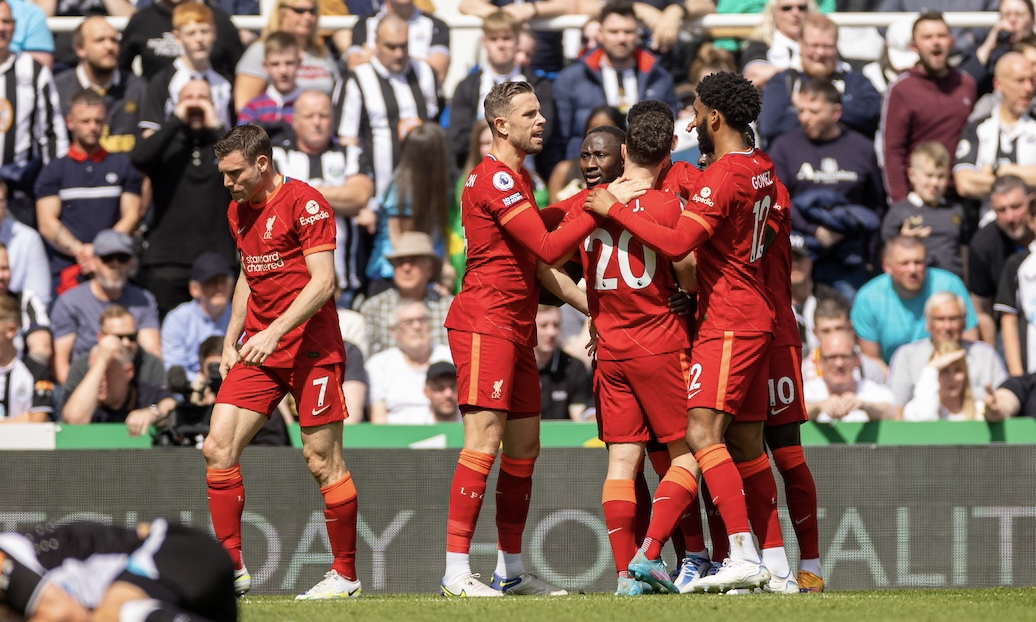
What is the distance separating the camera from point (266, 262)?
793 cm

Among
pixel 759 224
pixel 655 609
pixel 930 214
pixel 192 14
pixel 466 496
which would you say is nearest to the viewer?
pixel 655 609

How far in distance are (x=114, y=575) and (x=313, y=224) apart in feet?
10.6

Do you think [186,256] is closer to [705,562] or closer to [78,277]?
[78,277]

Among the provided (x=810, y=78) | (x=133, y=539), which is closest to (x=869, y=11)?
(x=810, y=78)

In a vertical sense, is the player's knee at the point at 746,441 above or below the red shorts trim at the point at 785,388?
A: below

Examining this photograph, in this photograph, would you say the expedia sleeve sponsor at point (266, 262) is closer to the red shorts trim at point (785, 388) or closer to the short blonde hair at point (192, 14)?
the red shorts trim at point (785, 388)

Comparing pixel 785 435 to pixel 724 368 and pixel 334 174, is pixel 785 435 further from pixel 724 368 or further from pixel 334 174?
pixel 334 174

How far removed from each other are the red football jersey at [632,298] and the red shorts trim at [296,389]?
1.38 metres

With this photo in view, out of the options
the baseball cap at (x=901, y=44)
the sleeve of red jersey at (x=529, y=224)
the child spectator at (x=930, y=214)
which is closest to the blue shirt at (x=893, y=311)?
the child spectator at (x=930, y=214)

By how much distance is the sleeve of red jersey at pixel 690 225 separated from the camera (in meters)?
7.13

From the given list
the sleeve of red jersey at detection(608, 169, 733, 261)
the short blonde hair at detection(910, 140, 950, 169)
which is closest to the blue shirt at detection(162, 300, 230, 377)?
the sleeve of red jersey at detection(608, 169, 733, 261)

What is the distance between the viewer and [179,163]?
12.2m

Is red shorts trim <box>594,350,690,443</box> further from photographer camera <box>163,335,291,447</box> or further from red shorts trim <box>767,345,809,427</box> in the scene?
photographer camera <box>163,335,291,447</box>

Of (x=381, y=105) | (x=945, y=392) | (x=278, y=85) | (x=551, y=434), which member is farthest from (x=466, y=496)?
A: (x=278, y=85)
